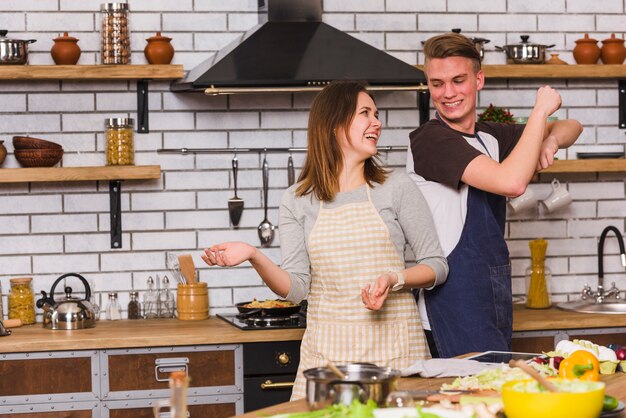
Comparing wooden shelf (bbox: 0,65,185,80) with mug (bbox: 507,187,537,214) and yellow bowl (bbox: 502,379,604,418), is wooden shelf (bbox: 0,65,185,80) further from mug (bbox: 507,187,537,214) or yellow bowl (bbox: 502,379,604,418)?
yellow bowl (bbox: 502,379,604,418)

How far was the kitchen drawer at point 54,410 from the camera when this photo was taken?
4.05m

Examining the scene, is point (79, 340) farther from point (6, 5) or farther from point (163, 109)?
point (6, 5)

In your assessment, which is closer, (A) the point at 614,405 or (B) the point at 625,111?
(A) the point at 614,405

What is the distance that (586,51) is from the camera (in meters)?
5.01

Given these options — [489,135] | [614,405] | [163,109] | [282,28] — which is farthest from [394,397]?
[163,109]

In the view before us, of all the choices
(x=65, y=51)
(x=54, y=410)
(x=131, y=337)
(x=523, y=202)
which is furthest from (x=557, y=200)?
(x=54, y=410)

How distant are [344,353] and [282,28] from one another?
6.06 ft

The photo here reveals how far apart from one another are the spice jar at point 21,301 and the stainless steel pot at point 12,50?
100cm

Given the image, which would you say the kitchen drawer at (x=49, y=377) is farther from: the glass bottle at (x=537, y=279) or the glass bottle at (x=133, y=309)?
the glass bottle at (x=537, y=279)

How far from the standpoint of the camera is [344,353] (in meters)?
3.14

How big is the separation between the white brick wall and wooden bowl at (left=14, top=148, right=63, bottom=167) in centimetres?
22

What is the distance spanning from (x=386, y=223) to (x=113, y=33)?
77.6 inches

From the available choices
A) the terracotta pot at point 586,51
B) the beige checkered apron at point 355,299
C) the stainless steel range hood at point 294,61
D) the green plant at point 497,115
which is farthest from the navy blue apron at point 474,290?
the terracotta pot at point 586,51

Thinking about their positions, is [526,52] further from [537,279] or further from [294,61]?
[294,61]
